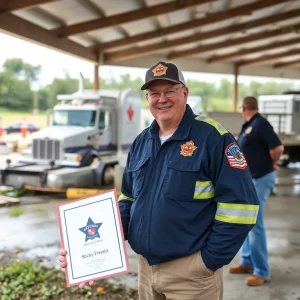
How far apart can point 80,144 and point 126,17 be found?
340cm

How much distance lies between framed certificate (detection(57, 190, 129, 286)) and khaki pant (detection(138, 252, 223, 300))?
0.19 metres

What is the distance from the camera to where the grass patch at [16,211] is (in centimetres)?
775

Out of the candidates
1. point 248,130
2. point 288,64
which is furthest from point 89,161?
point 288,64

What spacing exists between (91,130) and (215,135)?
9.01 metres

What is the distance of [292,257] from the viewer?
5.29 meters

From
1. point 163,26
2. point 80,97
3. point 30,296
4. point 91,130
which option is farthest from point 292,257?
point 163,26

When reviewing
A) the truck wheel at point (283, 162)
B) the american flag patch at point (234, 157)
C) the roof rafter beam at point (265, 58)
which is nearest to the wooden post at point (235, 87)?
the roof rafter beam at point (265, 58)

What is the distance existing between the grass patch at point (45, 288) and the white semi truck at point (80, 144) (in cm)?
478

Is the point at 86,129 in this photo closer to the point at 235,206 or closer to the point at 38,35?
the point at 38,35

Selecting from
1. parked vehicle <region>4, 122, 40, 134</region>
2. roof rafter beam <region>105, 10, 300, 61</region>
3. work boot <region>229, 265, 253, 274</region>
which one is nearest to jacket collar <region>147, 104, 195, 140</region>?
work boot <region>229, 265, 253, 274</region>

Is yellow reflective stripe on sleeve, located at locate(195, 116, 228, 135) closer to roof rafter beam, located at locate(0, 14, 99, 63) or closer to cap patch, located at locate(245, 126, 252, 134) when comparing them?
cap patch, located at locate(245, 126, 252, 134)

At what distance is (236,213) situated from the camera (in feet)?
6.50

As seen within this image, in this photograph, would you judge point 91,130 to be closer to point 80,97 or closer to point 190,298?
point 80,97

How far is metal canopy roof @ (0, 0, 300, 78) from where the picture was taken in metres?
9.68
